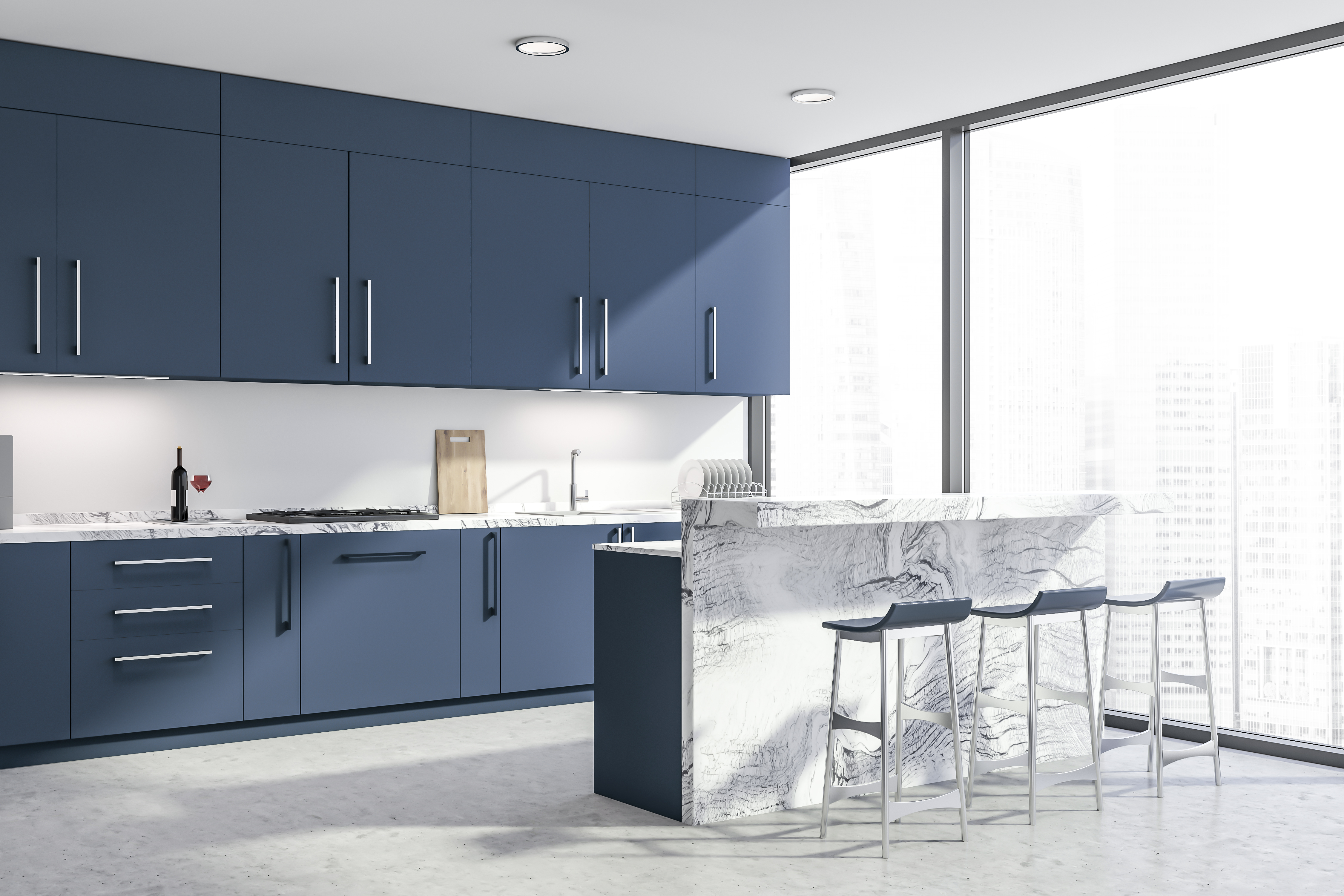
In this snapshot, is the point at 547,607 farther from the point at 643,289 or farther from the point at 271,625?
the point at 643,289

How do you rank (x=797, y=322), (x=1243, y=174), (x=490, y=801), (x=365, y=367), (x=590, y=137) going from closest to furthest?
(x=490, y=801), (x=1243, y=174), (x=365, y=367), (x=590, y=137), (x=797, y=322)

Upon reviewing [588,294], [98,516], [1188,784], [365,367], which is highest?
[588,294]

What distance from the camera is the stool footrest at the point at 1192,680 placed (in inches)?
177

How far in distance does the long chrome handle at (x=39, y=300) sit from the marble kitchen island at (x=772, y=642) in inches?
90.0

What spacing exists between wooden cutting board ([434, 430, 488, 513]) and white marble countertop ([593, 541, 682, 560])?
1.88 m

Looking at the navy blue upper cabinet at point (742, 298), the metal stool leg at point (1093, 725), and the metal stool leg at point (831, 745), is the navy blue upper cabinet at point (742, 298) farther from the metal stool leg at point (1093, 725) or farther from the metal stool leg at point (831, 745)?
the metal stool leg at point (831, 745)

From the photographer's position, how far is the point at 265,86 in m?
5.23

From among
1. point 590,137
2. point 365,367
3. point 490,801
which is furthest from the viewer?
point 590,137

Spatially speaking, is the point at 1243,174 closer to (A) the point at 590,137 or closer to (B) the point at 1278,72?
(B) the point at 1278,72

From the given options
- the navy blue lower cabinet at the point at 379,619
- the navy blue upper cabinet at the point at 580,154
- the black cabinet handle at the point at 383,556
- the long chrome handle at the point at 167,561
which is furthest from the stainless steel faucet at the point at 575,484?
the long chrome handle at the point at 167,561

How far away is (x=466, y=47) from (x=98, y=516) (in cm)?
241

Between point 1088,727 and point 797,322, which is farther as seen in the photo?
point 797,322

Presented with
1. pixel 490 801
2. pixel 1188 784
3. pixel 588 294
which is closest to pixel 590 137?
pixel 588 294

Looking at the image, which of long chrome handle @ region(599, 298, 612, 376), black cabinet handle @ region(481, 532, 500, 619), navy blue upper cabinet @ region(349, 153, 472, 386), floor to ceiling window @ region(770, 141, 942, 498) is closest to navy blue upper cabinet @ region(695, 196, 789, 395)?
floor to ceiling window @ region(770, 141, 942, 498)
